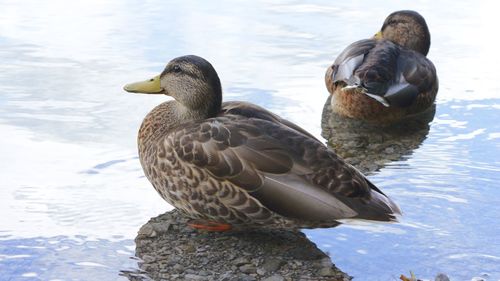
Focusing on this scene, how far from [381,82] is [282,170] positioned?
2.32m

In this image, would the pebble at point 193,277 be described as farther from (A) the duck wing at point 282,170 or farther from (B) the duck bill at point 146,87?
(B) the duck bill at point 146,87

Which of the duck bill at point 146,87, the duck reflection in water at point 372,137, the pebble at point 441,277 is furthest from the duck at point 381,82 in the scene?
the pebble at point 441,277

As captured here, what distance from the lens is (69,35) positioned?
24.5 feet

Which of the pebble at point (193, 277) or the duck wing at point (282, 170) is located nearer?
the pebble at point (193, 277)

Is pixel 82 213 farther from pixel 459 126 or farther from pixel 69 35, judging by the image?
pixel 69 35

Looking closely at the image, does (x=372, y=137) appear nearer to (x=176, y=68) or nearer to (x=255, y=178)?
(x=176, y=68)

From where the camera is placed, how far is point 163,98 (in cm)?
629

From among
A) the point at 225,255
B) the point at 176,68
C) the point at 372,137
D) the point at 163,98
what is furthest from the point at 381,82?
the point at 225,255

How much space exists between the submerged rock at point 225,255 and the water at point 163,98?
9cm

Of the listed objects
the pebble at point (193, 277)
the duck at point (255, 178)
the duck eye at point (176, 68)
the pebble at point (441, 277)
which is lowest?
the pebble at point (193, 277)

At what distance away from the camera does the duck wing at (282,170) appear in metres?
4.00

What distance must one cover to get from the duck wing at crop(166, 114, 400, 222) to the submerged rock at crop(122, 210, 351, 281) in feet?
0.74

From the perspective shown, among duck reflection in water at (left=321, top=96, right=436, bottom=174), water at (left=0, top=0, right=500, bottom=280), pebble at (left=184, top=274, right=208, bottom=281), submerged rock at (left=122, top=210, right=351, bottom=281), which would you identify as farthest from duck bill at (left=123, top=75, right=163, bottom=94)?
duck reflection in water at (left=321, top=96, right=436, bottom=174)

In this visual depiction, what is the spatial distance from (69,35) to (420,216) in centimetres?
393
